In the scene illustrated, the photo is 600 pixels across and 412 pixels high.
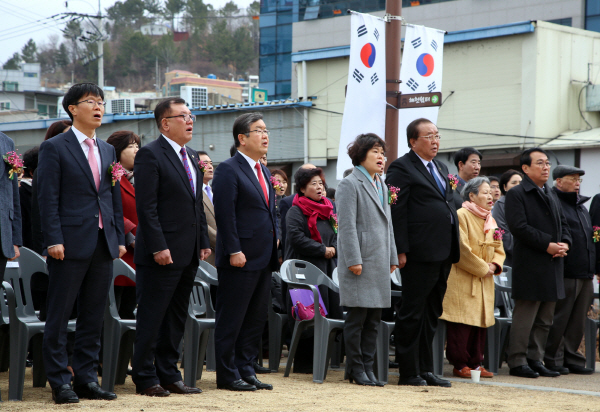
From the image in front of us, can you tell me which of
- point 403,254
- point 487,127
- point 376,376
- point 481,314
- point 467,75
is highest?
point 467,75

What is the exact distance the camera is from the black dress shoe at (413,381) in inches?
233

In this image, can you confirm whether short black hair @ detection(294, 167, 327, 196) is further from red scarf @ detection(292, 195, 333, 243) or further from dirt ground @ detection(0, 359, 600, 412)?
dirt ground @ detection(0, 359, 600, 412)

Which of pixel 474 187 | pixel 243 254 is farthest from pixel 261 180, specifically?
pixel 474 187

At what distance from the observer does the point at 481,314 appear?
21.9 feet

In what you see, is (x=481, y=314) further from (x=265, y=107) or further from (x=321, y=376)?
(x=265, y=107)

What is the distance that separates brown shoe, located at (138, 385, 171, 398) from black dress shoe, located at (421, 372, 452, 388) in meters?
2.14

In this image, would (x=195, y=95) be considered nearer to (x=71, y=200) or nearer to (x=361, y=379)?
(x=361, y=379)

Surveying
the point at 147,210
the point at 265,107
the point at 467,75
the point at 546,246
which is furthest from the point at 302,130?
the point at 147,210

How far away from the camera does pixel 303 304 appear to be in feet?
20.6

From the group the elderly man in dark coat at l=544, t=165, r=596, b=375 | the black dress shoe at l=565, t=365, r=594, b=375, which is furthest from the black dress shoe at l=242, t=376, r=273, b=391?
the black dress shoe at l=565, t=365, r=594, b=375

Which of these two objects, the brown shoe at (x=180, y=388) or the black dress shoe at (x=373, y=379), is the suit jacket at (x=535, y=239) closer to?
the black dress shoe at (x=373, y=379)

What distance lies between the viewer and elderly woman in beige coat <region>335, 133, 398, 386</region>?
5.78m

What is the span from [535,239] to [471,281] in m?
0.75

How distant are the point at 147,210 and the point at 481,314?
3.26m
